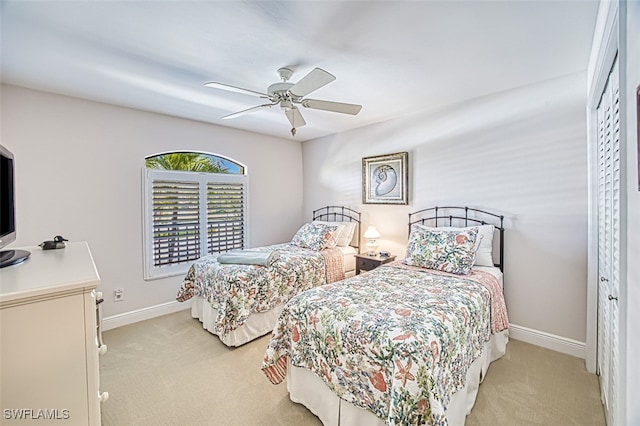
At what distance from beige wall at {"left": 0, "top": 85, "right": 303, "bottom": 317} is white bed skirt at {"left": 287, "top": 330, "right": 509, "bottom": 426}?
2.57 m

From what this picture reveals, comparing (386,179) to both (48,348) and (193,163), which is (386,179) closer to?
(193,163)

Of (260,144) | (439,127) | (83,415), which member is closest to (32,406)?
(83,415)

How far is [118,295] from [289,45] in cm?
333

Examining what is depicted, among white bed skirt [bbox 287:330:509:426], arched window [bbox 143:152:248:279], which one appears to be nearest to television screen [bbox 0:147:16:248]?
white bed skirt [bbox 287:330:509:426]

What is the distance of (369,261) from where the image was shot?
3.71 meters

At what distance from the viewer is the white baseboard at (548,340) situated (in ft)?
8.66

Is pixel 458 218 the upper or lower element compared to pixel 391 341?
upper

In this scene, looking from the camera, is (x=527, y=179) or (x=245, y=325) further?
(x=245, y=325)

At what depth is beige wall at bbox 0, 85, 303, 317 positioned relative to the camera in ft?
9.31

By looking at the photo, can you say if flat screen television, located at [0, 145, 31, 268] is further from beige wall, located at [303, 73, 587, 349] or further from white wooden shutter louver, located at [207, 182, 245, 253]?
beige wall, located at [303, 73, 587, 349]

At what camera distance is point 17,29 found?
190 centimetres

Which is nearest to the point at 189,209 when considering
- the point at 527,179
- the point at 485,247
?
the point at 485,247

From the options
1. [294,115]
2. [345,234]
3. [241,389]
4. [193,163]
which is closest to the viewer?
[241,389]

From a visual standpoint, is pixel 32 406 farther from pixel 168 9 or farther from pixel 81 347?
pixel 168 9
